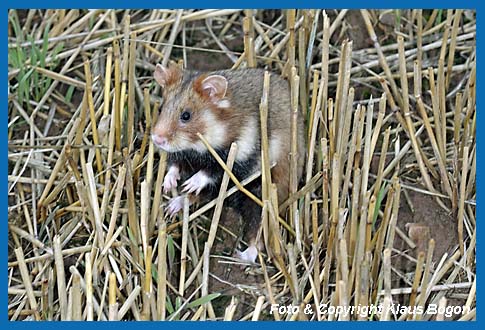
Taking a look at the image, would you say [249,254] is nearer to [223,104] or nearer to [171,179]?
[171,179]

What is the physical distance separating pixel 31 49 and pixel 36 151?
68cm

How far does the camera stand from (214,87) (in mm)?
4172

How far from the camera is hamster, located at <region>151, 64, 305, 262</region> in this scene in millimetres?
4207

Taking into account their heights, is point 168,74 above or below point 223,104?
above

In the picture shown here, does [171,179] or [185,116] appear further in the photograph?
[171,179]

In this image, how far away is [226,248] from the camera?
4.24 metres

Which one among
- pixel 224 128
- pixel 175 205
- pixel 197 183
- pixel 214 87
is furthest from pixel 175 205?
pixel 214 87

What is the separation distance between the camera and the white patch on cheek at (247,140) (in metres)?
4.25

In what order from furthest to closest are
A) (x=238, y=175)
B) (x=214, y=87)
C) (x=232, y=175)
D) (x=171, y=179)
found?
(x=171, y=179) < (x=238, y=175) < (x=214, y=87) < (x=232, y=175)

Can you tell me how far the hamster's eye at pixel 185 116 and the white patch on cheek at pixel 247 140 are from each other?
0.24 m

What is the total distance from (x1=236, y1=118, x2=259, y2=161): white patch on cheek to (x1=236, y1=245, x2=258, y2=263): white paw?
404 mm

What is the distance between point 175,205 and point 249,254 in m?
0.42

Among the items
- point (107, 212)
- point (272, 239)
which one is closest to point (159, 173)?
point (107, 212)

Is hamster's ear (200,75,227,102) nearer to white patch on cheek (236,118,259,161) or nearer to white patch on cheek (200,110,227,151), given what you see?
white patch on cheek (200,110,227,151)
